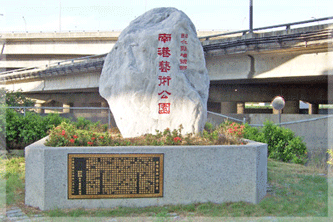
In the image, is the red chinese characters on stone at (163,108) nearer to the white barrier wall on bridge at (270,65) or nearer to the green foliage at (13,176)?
the green foliage at (13,176)

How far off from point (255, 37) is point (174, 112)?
11017mm

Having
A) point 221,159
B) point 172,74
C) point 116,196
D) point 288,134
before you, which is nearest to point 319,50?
point 288,134

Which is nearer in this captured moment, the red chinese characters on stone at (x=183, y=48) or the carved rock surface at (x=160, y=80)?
the carved rock surface at (x=160, y=80)

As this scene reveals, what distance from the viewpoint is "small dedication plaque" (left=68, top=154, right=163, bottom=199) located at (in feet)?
23.7

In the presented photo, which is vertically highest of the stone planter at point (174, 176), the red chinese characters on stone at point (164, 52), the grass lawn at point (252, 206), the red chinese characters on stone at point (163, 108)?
the red chinese characters on stone at point (164, 52)

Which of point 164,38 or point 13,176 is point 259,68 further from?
point 13,176

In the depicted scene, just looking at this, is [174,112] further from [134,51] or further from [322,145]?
[322,145]

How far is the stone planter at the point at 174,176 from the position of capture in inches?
283

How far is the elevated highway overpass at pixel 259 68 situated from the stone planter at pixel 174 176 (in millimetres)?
11500

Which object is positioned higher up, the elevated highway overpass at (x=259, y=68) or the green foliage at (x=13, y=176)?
the elevated highway overpass at (x=259, y=68)

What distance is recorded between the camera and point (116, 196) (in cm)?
729

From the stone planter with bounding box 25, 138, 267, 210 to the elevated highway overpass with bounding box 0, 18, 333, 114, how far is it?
37.7 feet

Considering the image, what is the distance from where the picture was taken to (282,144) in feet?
Result: 41.9

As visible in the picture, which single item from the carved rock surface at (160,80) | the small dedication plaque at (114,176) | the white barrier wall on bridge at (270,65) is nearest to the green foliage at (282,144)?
the carved rock surface at (160,80)
